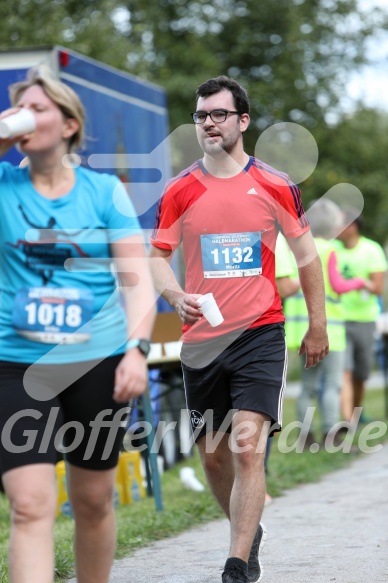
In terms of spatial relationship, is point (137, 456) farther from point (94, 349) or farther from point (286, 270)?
point (94, 349)

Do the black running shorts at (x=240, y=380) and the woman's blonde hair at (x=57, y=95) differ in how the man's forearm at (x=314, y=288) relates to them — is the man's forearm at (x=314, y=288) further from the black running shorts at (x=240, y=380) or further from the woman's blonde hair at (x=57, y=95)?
the woman's blonde hair at (x=57, y=95)

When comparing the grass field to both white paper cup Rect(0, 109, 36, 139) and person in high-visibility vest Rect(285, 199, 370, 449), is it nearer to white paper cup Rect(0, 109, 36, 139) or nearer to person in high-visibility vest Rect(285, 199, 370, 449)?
person in high-visibility vest Rect(285, 199, 370, 449)

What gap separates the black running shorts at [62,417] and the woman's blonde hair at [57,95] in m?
0.79

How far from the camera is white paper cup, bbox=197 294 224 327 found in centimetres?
534

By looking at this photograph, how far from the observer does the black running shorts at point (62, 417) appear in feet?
13.5

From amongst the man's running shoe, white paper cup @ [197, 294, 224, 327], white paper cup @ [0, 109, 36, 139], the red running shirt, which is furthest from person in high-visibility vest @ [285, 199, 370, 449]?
white paper cup @ [0, 109, 36, 139]

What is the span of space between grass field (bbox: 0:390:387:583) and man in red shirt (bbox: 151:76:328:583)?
3.70 feet

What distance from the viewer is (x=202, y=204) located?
5723 mm

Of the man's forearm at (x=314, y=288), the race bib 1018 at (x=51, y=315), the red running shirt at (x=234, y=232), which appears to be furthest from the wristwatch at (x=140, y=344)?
the man's forearm at (x=314, y=288)

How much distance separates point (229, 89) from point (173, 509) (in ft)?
10.9

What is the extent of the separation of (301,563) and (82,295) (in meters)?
2.57

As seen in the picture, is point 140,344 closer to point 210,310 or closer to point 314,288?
point 210,310

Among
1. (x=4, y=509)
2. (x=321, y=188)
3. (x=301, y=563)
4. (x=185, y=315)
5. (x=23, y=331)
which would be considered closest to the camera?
(x=23, y=331)

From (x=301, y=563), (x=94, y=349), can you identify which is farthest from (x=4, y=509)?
(x=94, y=349)
